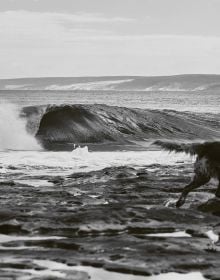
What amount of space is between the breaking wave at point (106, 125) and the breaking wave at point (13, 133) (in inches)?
21.4

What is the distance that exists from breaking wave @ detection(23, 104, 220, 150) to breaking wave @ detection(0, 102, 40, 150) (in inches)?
21.4

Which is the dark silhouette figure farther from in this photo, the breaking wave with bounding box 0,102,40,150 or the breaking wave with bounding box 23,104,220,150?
the breaking wave with bounding box 23,104,220,150

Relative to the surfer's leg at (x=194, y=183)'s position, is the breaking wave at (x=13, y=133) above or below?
above

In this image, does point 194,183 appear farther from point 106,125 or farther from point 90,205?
point 106,125

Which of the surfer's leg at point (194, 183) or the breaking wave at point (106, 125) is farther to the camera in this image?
the breaking wave at point (106, 125)

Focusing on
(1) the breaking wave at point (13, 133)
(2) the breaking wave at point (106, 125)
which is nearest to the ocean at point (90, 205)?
(1) the breaking wave at point (13, 133)

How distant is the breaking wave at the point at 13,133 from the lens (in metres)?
22.8

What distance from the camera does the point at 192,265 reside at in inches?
250

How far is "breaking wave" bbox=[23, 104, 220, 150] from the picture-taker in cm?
2622

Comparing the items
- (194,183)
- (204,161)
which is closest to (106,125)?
(194,183)

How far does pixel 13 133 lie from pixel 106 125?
5.66 metres

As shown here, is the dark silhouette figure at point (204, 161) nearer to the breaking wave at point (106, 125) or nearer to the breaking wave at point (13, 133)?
the breaking wave at point (13, 133)

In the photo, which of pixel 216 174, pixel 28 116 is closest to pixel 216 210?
pixel 216 174

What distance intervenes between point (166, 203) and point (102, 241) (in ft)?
10.0
